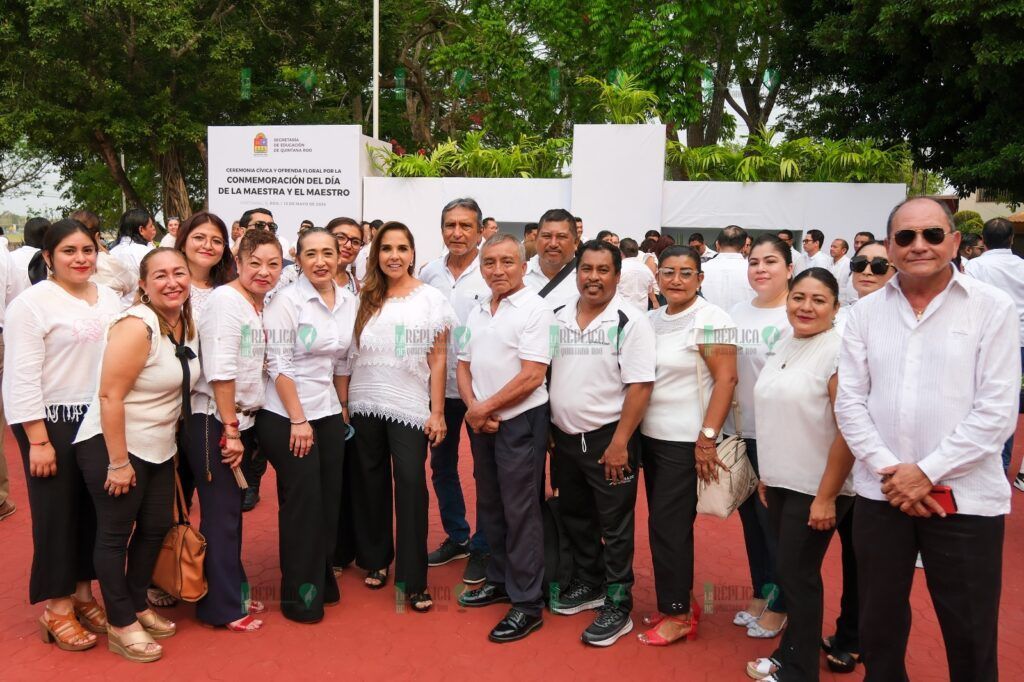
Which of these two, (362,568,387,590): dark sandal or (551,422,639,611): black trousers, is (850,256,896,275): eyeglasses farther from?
(362,568,387,590): dark sandal

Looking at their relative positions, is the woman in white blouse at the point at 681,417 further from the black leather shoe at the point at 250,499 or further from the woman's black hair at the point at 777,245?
the black leather shoe at the point at 250,499

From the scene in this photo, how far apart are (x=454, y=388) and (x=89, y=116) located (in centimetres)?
1757

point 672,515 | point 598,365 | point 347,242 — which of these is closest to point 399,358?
point 598,365

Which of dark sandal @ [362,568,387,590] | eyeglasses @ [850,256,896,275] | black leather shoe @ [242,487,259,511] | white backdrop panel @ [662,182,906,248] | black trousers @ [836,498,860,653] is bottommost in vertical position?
dark sandal @ [362,568,387,590]

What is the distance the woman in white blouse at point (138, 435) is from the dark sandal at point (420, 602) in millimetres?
1169

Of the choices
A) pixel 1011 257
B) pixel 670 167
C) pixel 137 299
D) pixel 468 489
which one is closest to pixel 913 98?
pixel 670 167

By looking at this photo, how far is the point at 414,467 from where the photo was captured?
13.2 ft

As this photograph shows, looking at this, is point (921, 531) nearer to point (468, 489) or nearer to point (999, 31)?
point (468, 489)

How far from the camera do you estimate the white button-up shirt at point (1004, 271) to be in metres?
6.43

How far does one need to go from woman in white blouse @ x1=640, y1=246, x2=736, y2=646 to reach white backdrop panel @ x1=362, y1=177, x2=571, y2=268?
→ 31.6 ft

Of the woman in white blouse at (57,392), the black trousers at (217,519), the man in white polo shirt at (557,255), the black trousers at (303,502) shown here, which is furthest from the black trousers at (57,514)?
the man in white polo shirt at (557,255)

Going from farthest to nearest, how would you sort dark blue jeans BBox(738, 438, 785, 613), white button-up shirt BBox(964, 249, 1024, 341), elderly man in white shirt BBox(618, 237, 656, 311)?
elderly man in white shirt BBox(618, 237, 656, 311), white button-up shirt BBox(964, 249, 1024, 341), dark blue jeans BBox(738, 438, 785, 613)

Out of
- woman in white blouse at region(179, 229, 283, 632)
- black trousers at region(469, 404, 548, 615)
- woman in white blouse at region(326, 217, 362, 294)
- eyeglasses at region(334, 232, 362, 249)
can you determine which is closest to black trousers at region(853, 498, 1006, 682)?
black trousers at region(469, 404, 548, 615)

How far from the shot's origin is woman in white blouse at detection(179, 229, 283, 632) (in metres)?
3.59
